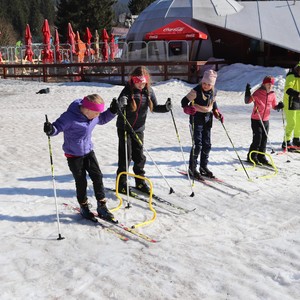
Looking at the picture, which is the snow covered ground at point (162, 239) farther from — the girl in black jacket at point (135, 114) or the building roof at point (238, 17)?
the building roof at point (238, 17)

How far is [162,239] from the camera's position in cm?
468

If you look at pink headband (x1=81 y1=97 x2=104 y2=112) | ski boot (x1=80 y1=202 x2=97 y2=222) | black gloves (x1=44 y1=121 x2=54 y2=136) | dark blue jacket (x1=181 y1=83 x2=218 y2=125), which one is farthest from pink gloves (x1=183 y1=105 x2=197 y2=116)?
black gloves (x1=44 y1=121 x2=54 y2=136)

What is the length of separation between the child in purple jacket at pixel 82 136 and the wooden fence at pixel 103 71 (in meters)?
16.5

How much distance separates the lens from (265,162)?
25.9 feet

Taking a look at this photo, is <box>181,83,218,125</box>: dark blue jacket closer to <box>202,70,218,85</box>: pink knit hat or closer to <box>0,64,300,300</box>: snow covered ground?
<box>202,70,218,85</box>: pink knit hat

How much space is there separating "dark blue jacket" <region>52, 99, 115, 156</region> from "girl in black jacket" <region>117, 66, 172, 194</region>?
71 centimetres

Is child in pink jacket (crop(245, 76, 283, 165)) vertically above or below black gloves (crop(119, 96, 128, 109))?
below

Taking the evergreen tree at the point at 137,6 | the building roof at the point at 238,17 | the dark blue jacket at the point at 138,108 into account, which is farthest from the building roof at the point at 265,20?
the evergreen tree at the point at 137,6

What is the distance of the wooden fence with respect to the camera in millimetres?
21188

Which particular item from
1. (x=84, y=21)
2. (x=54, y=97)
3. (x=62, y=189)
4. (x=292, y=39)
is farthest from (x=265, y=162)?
(x=84, y=21)

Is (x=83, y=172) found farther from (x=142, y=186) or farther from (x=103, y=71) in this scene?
(x=103, y=71)

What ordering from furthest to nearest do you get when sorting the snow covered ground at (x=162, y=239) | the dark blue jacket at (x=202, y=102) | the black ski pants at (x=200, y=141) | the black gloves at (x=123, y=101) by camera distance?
the black ski pants at (x=200, y=141), the dark blue jacket at (x=202, y=102), the black gloves at (x=123, y=101), the snow covered ground at (x=162, y=239)

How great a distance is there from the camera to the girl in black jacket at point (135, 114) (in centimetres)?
567

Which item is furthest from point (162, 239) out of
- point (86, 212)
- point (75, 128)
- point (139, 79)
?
point (139, 79)
